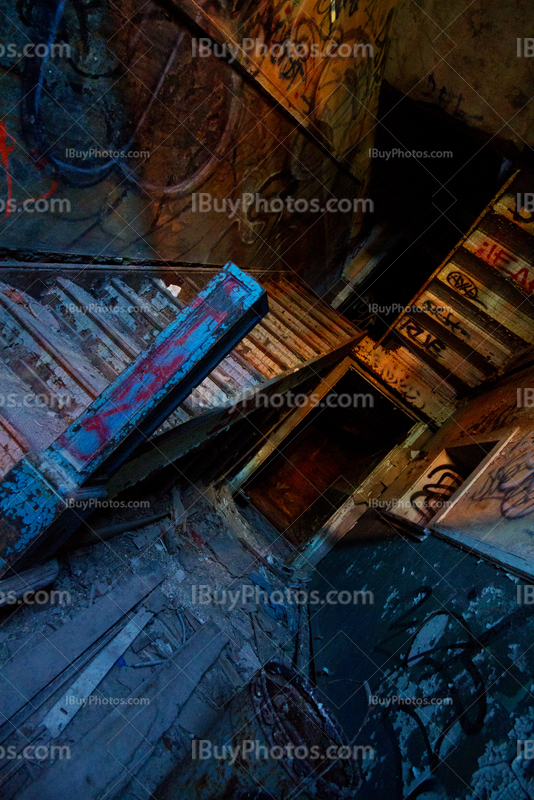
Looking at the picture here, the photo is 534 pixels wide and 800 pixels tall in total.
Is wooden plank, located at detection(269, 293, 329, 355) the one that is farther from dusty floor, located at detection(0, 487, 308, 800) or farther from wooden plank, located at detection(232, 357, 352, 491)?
dusty floor, located at detection(0, 487, 308, 800)

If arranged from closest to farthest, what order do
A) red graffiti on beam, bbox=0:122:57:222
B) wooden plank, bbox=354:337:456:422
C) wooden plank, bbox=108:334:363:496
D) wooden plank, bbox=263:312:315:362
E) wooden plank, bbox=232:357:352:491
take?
wooden plank, bbox=108:334:363:496
red graffiti on beam, bbox=0:122:57:222
wooden plank, bbox=263:312:315:362
wooden plank, bbox=232:357:352:491
wooden plank, bbox=354:337:456:422

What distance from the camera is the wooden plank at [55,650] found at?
224 cm

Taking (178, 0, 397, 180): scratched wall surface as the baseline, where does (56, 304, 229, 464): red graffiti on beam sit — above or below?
below

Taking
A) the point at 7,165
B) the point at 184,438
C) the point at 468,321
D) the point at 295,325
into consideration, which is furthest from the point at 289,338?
the point at 468,321

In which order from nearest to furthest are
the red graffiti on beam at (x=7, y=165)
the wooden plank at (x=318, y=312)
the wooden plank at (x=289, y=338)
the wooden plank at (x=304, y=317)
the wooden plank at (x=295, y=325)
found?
the red graffiti on beam at (x=7, y=165) → the wooden plank at (x=289, y=338) → the wooden plank at (x=295, y=325) → the wooden plank at (x=304, y=317) → the wooden plank at (x=318, y=312)

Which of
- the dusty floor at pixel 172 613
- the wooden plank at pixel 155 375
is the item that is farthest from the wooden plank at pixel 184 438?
the dusty floor at pixel 172 613

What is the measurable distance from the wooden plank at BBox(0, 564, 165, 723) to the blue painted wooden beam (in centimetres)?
74

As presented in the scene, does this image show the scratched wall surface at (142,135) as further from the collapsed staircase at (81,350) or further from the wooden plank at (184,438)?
the wooden plank at (184,438)

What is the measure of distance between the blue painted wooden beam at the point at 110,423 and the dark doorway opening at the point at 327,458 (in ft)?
19.7

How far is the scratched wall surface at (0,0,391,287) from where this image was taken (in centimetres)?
281

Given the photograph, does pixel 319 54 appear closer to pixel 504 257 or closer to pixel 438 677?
pixel 504 257

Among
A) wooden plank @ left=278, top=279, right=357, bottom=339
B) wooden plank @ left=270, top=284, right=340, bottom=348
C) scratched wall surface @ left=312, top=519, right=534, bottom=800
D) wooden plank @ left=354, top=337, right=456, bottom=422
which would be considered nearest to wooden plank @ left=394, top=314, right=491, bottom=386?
wooden plank @ left=354, top=337, right=456, bottom=422

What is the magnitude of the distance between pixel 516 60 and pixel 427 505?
19.1ft

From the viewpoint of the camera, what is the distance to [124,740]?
243cm
